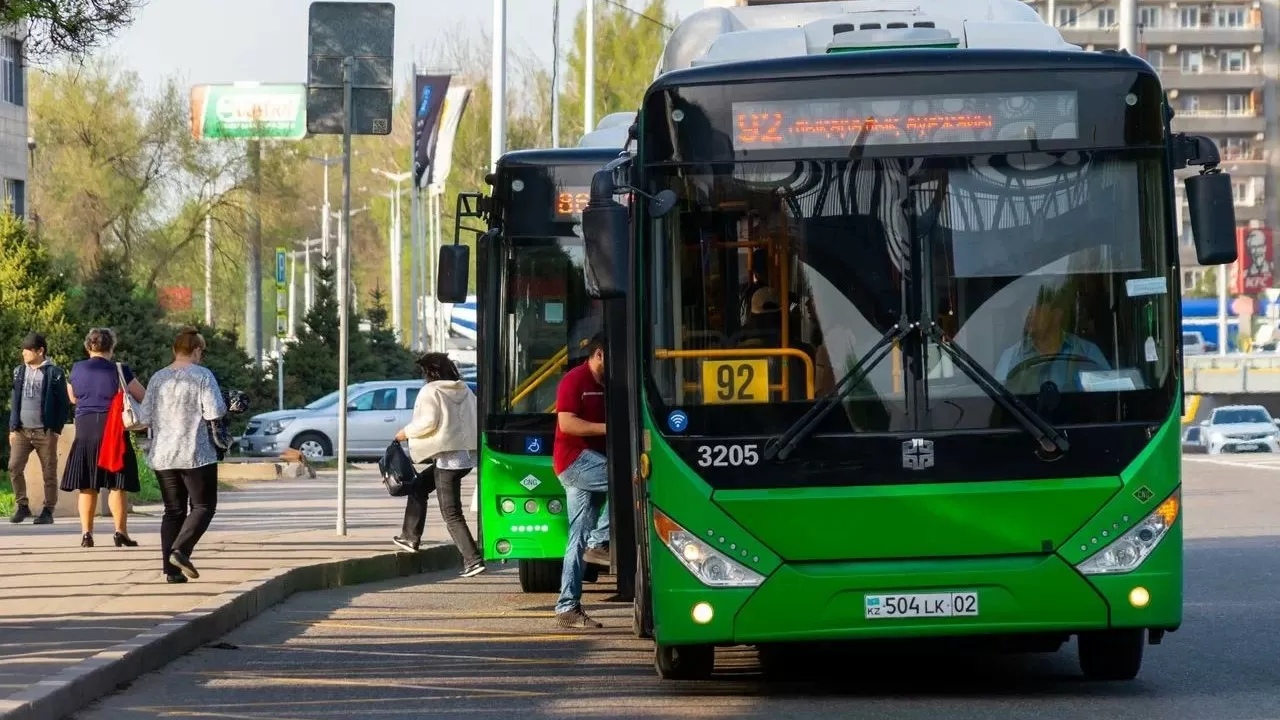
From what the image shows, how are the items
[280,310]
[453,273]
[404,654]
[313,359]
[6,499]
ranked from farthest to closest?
[313,359]
[280,310]
[6,499]
[453,273]
[404,654]

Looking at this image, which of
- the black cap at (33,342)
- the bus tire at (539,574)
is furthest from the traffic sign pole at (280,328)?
the bus tire at (539,574)

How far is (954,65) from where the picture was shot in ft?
31.7

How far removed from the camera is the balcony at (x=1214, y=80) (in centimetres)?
12275

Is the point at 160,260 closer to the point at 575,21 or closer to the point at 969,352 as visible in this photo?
the point at 575,21

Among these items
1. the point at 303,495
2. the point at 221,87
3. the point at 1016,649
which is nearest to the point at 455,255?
the point at 1016,649

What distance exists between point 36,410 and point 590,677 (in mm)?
11503

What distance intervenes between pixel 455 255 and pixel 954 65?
214 inches

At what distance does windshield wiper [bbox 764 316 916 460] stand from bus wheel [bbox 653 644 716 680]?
3.91ft

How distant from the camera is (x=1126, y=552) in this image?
9344 mm

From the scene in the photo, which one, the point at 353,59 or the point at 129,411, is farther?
the point at 353,59

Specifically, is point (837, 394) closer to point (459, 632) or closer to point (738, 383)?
point (738, 383)

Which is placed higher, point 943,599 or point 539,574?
point 943,599

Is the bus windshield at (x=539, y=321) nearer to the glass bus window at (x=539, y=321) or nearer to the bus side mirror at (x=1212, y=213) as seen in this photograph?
the glass bus window at (x=539, y=321)

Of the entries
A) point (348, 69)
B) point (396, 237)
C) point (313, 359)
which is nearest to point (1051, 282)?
point (348, 69)
